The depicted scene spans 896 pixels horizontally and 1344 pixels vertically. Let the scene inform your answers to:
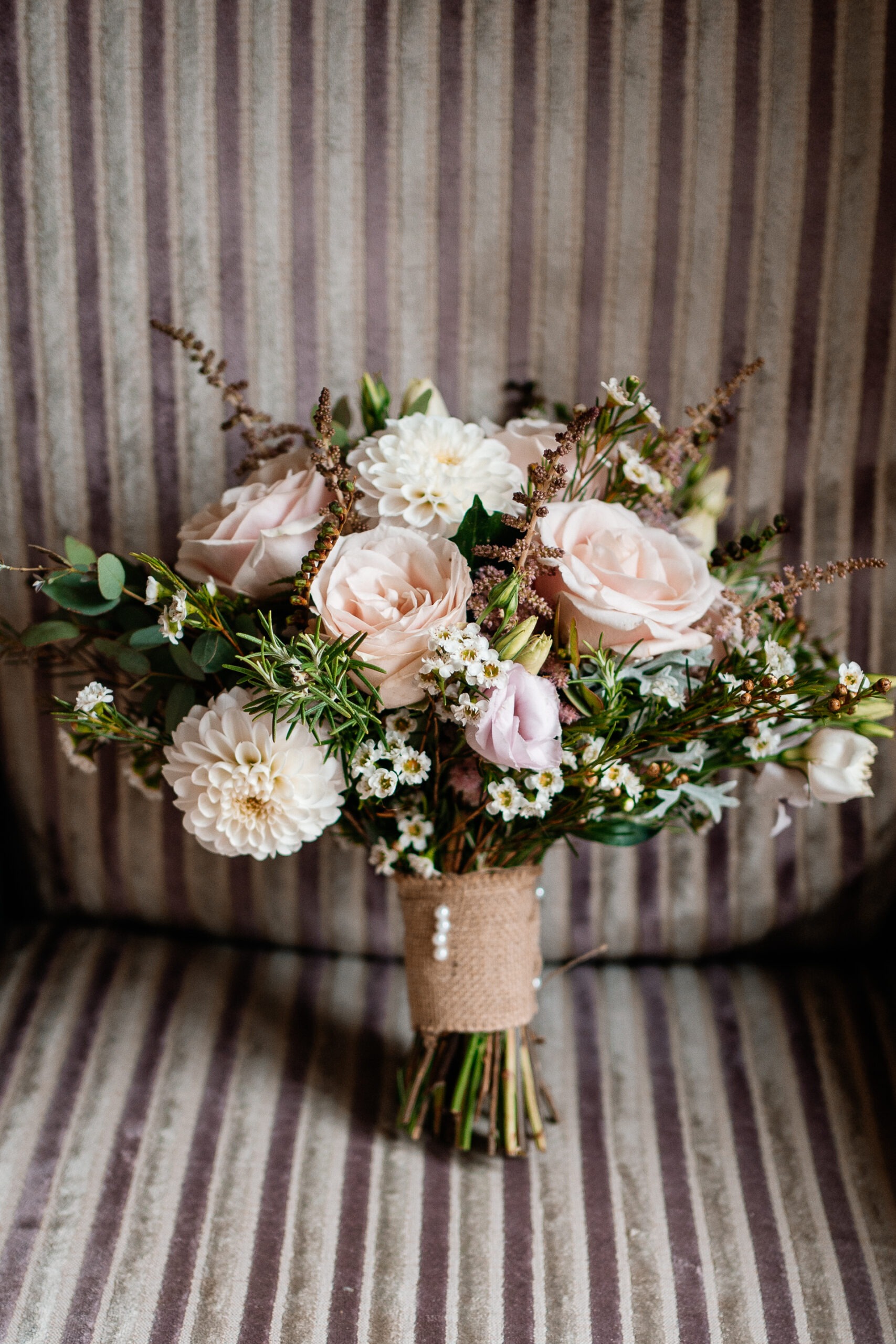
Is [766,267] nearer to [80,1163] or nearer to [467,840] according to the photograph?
[467,840]

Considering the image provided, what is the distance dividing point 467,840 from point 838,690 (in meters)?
0.32

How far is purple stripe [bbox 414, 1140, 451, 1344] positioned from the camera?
744 mm

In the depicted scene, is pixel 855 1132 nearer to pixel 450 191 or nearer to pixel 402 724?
pixel 402 724

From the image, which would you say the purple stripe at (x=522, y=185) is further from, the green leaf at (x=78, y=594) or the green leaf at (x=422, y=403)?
the green leaf at (x=78, y=594)

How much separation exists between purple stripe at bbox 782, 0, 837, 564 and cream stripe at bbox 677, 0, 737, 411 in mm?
79

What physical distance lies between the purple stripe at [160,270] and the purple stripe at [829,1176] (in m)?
0.83

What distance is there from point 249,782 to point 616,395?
1.24 feet

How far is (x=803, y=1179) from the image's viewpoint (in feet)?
2.85

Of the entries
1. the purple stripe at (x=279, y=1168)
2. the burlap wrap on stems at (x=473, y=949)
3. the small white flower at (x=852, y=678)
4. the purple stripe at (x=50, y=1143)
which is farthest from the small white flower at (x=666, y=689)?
the purple stripe at (x=50, y=1143)

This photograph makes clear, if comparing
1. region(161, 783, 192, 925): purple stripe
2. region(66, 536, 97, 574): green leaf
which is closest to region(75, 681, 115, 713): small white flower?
region(66, 536, 97, 574): green leaf

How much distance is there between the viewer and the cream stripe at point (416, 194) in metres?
0.97

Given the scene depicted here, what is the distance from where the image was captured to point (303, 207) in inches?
39.7

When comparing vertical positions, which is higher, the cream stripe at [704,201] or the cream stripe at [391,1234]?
the cream stripe at [704,201]

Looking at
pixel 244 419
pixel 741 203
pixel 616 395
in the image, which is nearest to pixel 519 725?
pixel 616 395
